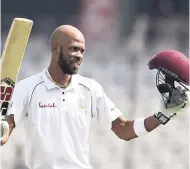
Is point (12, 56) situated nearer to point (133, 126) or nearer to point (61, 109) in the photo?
point (61, 109)

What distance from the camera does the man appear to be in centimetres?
319

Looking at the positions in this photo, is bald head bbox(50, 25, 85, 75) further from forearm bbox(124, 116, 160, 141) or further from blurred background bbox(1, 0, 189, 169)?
blurred background bbox(1, 0, 189, 169)

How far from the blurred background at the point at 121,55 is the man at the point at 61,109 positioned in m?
1.22

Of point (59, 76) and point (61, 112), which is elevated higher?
point (59, 76)

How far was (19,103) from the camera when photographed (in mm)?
3209

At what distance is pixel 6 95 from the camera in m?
3.21

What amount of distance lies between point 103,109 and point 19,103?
0.38 metres

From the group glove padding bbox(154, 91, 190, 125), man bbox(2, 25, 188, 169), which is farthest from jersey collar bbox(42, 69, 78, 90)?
glove padding bbox(154, 91, 190, 125)

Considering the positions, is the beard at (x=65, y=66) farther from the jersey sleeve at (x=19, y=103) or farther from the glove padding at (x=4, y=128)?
the glove padding at (x=4, y=128)

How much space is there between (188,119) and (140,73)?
45 centimetres

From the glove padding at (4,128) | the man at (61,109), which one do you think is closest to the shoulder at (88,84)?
the man at (61,109)

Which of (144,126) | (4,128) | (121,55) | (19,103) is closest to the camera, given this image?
(4,128)

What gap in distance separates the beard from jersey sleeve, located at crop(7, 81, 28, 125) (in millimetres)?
185

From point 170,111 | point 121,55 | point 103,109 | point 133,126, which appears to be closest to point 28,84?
point 103,109
